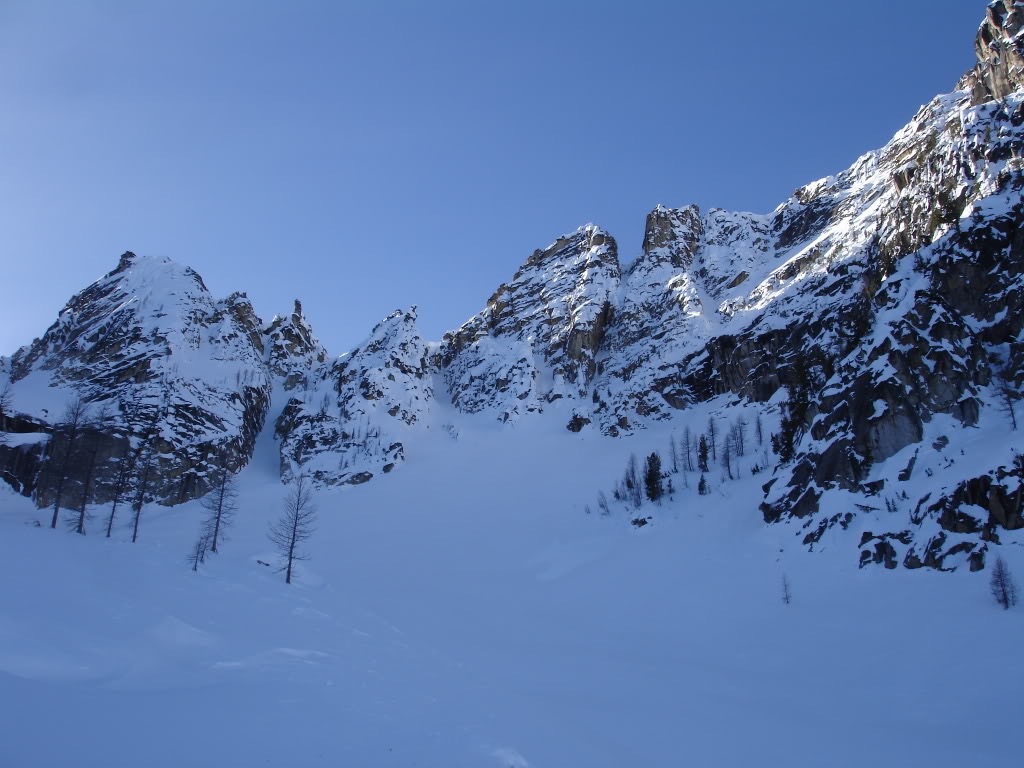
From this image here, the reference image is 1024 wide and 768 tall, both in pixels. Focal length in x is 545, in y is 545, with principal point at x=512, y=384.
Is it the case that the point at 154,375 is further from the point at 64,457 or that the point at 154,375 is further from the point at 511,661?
the point at 511,661

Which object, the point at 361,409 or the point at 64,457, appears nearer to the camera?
the point at 64,457

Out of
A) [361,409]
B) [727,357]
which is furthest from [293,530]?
[727,357]

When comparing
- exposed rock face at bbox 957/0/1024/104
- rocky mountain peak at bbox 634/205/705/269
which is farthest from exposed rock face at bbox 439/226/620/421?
exposed rock face at bbox 957/0/1024/104

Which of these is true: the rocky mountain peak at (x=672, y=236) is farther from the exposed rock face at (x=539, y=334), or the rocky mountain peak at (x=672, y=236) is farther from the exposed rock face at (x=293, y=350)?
the exposed rock face at (x=293, y=350)

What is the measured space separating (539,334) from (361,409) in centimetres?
4902

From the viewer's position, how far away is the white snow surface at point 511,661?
10.5m

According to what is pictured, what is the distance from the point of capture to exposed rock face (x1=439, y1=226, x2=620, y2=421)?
394ft

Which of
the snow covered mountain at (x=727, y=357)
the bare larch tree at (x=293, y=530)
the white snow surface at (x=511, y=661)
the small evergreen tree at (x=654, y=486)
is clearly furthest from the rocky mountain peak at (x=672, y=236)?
the white snow surface at (x=511, y=661)

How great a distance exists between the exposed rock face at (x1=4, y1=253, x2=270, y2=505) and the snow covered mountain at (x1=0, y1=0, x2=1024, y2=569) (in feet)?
1.45

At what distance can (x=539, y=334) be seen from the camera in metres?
134

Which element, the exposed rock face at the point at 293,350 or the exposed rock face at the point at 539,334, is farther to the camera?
the exposed rock face at the point at 293,350

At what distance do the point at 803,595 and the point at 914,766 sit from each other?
21.2 metres

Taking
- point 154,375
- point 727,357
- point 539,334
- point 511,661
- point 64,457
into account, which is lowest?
point 511,661

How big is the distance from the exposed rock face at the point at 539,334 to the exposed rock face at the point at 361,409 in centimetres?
1278
